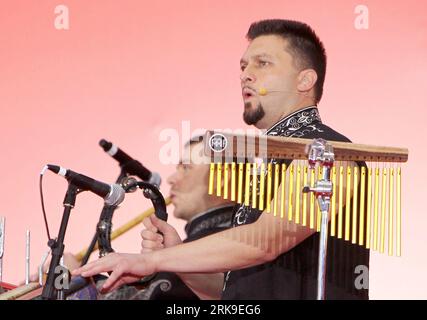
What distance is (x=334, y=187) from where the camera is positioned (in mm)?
3641

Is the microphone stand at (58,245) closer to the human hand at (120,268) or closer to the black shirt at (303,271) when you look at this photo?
the human hand at (120,268)

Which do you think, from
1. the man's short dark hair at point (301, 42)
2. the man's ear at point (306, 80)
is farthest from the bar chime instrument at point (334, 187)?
the man's short dark hair at point (301, 42)

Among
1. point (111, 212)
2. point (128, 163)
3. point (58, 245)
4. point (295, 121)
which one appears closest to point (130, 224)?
point (128, 163)

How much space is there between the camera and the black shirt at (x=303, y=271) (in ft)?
12.6

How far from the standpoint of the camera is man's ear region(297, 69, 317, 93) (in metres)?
4.08

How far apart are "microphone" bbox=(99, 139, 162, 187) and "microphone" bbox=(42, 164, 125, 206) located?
40 centimetres

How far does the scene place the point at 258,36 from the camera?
4.25 metres

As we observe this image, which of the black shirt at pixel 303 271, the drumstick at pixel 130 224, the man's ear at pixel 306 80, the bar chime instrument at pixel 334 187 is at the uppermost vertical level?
the man's ear at pixel 306 80

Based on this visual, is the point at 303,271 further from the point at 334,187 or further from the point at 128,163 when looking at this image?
the point at 128,163

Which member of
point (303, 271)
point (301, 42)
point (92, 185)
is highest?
point (301, 42)

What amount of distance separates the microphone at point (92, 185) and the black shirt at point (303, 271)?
1.85 ft

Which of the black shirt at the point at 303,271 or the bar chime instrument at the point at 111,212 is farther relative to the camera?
the black shirt at the point at 303,271

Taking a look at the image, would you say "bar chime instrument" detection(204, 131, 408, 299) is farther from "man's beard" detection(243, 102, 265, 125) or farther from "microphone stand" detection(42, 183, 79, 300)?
"microphone stand" detection(42, 183, 79, 300)

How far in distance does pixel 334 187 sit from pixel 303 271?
0.41m
